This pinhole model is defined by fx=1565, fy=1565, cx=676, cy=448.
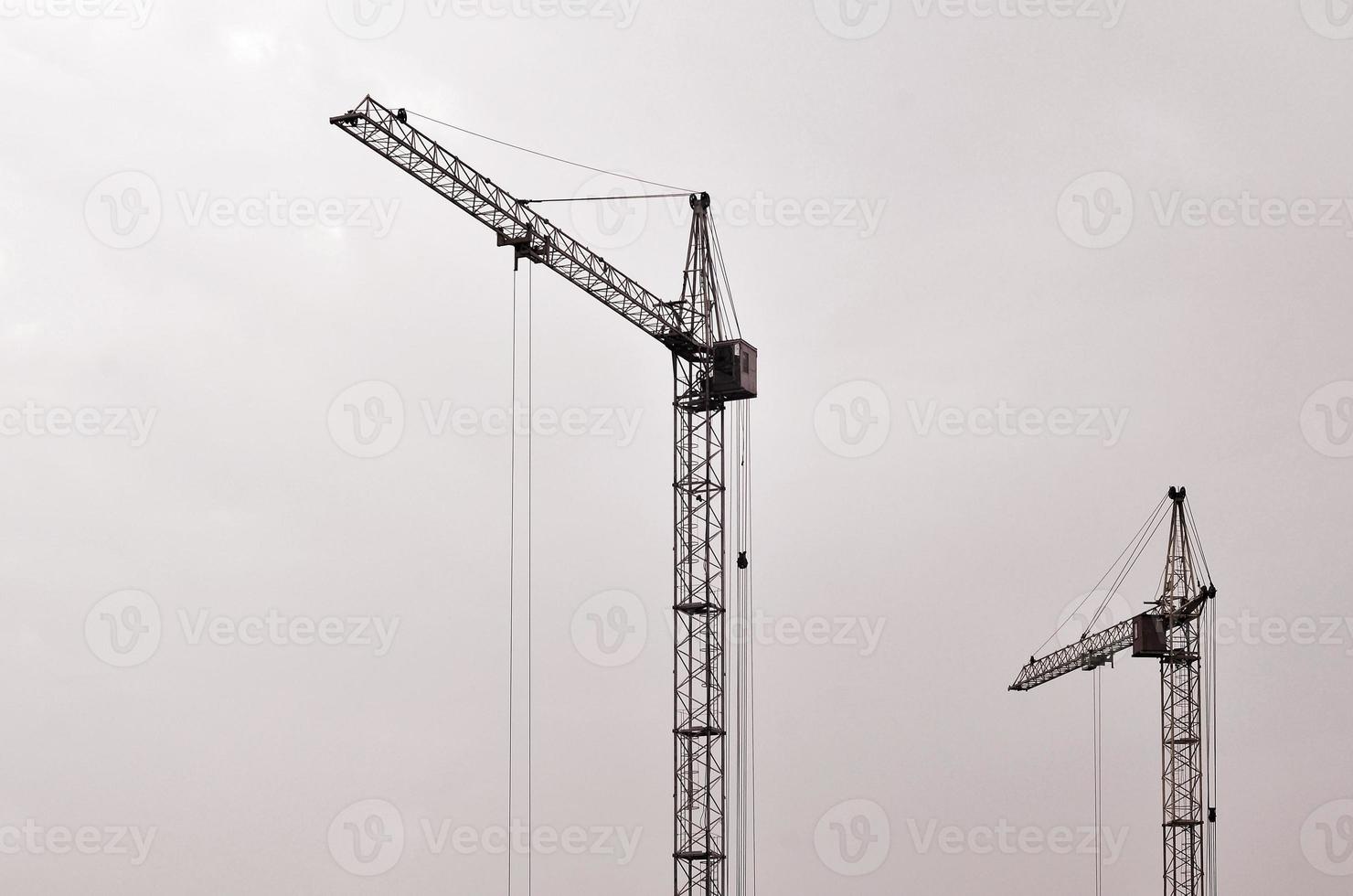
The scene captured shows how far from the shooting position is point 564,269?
46.2m

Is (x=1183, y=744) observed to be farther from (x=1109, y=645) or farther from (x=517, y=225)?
(x=517, y=225)

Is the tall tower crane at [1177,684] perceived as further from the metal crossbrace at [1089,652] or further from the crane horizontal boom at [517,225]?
the crane horizontal boom at [517,225]

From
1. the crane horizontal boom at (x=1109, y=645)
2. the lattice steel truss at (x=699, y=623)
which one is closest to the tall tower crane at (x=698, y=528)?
the lattice steel truss at (x=699, y=623)

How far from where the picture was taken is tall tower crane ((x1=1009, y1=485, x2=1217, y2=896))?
2421 inches

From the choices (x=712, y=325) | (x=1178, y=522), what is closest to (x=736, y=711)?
(x=712, y=325)

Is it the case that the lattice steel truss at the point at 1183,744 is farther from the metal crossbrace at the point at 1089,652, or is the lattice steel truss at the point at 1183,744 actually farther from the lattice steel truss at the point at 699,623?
the lattice steel truss at the point at 699,623

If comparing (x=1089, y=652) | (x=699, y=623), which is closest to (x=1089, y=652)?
(x=1089, y=652)

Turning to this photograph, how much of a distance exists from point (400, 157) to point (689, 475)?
1333cm

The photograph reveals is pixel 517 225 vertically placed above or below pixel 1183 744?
above

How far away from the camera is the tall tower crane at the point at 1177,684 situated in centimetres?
6150

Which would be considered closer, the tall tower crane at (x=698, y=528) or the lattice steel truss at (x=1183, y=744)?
the tall tower crane at (x=698, y=528)

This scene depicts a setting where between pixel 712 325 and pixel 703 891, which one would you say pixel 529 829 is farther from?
pixel 712 325

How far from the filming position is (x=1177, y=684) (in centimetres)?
6350

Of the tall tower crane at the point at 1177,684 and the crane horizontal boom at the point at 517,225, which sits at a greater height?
the crane horizontal boom at the point at 517,225
